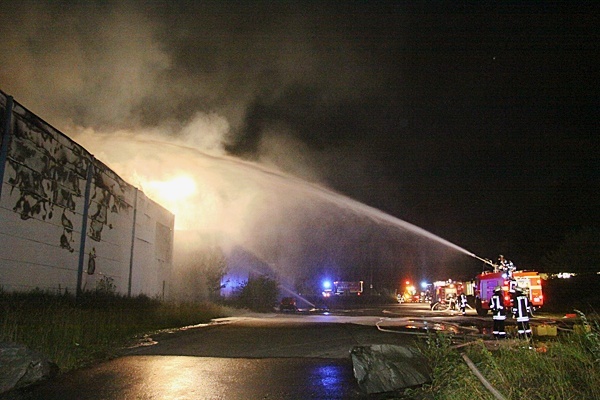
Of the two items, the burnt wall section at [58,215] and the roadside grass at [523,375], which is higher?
the burnt wall section at [58,215]

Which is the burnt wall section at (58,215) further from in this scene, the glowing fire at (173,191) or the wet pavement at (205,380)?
the glowing fire at (173,191)

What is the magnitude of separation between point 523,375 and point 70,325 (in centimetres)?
779

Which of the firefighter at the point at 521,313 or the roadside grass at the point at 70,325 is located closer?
the roadside grass at the point at 70,325

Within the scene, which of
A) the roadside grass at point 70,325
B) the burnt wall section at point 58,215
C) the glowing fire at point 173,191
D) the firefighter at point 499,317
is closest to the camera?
the roadside grass at point 70,325

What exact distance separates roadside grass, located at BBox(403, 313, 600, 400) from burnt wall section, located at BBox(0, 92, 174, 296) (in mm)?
9830

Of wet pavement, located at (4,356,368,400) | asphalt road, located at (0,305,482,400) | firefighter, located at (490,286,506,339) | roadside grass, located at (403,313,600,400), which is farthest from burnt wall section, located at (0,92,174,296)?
firefighter, located at (490,286,506,339)

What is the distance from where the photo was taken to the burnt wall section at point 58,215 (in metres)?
11.3

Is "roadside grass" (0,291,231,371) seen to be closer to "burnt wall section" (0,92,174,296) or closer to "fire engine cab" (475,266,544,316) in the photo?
"burnt wall section" (0,92,174,296)

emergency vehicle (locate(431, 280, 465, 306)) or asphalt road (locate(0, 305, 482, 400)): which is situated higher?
emergency vehicle (locate(431, 280, 465, 306))

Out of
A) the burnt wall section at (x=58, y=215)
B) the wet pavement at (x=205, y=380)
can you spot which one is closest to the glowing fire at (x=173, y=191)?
the burnt wall section at (x=58, y=215)

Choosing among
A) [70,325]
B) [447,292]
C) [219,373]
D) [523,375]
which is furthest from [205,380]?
[447,292]

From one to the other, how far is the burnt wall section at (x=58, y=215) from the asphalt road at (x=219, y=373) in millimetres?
4554

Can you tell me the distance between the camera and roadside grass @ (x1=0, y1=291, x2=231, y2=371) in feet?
24.6

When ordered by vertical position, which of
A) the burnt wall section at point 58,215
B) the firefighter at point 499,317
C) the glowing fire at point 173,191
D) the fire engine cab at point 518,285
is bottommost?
the firefighter at point 499,317
